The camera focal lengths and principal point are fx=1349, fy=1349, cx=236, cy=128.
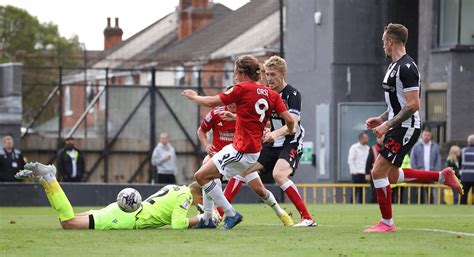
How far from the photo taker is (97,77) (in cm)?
6069

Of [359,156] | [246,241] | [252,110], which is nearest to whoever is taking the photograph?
[246,241]

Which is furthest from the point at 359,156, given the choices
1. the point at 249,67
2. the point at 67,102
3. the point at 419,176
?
the point at 67,102

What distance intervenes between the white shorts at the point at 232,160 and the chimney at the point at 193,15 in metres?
60.4

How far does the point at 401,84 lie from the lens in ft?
47.3

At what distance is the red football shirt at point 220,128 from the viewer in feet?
54.6

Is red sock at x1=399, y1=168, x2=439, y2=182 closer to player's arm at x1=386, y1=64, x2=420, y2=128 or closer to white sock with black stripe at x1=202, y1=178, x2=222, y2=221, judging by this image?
player's arm at x1=386, y1=64, x2=420, y2=128

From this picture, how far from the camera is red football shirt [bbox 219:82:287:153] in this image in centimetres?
1477

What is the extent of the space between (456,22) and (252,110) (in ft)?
76.1

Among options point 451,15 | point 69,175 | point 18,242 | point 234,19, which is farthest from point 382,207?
point 234,19

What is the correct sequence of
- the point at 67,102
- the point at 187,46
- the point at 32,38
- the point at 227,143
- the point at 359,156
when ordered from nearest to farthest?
the point at 227,143 < the point at 359,156 < the point at 187,46 < the point at 67,102 < the point at 32,38

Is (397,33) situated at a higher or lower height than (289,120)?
higher

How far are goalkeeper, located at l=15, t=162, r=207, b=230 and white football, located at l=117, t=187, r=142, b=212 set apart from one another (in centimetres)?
22

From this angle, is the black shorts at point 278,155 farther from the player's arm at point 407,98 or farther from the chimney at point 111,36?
the chimney at point 111,36

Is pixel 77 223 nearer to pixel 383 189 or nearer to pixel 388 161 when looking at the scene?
pixel 383 189
